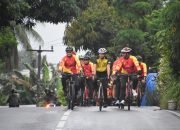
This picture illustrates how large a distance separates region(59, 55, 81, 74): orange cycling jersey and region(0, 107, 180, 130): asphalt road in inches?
59.4

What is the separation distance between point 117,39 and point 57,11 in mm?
14853

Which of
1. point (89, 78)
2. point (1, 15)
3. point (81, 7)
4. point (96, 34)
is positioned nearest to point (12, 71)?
point (96, 34)

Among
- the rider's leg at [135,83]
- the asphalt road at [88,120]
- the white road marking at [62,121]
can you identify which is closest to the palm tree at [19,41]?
the rider's leg at [135,83]

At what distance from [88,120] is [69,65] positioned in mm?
4322

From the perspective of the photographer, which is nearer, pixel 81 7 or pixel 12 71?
pixel 81 7

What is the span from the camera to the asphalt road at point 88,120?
49.4 feet

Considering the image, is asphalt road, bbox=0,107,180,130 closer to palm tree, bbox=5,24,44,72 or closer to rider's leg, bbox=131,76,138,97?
rider's leg, bbox=131,76,138,97

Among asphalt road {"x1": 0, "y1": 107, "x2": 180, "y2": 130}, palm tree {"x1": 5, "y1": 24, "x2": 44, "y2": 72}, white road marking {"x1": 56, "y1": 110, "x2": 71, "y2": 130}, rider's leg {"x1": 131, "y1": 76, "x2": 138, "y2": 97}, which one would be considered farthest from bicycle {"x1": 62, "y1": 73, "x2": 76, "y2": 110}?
palm tree {"x1": 5, "y1": 24, "x2": 44, "y2": 72}

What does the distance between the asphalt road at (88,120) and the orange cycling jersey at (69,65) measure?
1510 mm

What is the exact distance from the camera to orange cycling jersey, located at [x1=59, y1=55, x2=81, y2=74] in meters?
20.4

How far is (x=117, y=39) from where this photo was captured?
39125 millimetres

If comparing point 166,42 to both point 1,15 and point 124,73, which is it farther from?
point 1,15

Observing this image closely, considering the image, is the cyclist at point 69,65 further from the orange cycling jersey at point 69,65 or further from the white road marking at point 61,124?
the white road marking at point 61,124

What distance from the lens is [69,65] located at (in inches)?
808
